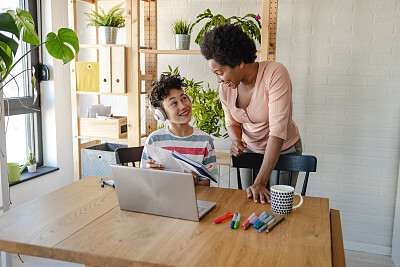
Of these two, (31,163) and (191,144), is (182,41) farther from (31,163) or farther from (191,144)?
(31,163)

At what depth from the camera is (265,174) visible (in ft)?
5.90

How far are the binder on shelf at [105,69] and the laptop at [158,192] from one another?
1.74m

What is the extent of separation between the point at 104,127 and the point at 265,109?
1634 mm

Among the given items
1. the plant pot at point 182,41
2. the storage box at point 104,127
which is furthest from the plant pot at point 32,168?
the plant pot at point 182,41

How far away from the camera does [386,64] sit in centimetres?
293

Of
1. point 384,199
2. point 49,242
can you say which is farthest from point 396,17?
point 49,242

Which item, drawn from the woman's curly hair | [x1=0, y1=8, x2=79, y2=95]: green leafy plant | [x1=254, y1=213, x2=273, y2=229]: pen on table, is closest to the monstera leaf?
[x1=0, y1=8, x2=79, y2=95]: green leafy plant

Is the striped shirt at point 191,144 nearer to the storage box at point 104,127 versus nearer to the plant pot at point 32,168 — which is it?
the storage box at point 104,127

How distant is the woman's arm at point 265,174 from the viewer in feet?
5.52

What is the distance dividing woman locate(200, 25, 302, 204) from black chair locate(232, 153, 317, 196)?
0.05m

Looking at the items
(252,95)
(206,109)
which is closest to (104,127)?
(206,109)

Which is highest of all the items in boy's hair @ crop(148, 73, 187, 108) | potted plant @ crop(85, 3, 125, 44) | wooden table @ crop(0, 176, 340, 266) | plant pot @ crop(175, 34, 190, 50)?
potted plant @ crop(85, 3, 125, 44)

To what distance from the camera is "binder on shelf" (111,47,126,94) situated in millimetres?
3035

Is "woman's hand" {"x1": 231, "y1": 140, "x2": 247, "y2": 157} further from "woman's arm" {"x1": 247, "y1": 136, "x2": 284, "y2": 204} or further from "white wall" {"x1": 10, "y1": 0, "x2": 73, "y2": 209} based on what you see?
"white wall" {"x1": 10, "y1": 0, "x2": 73, "y2": 209}
